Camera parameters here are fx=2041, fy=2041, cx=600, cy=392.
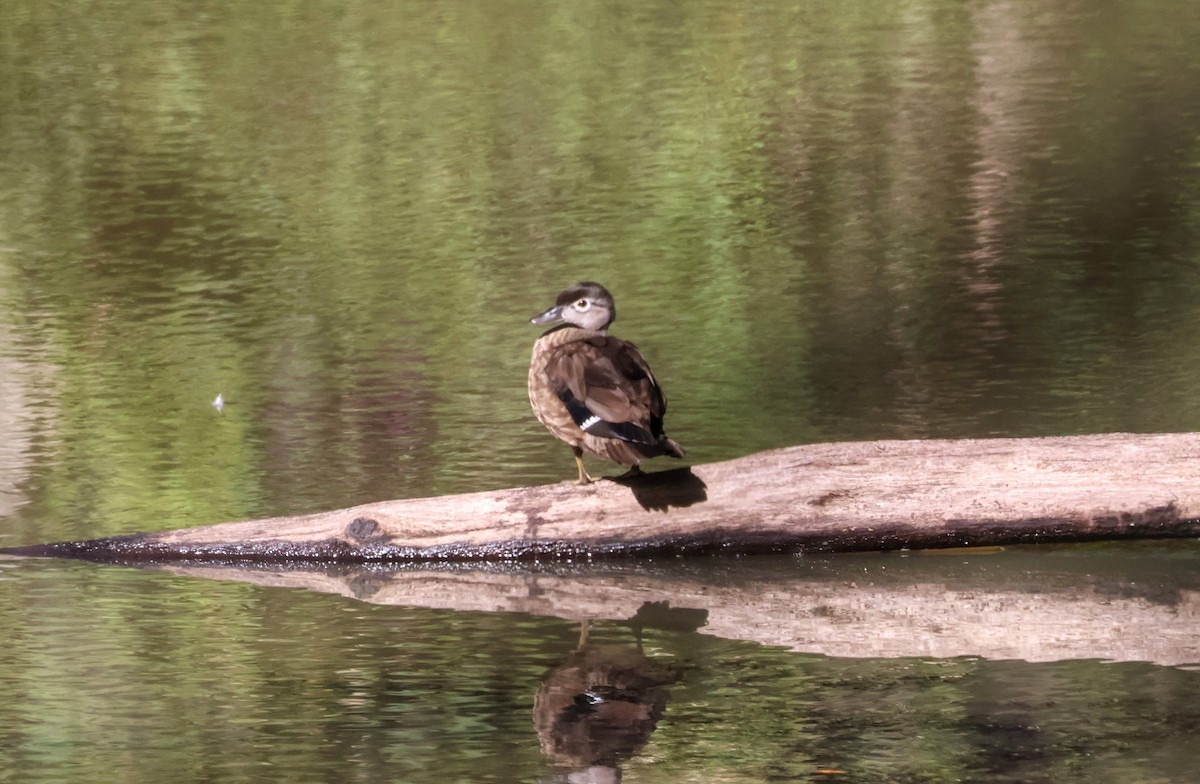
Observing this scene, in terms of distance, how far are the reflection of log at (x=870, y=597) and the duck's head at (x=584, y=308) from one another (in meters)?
0.76

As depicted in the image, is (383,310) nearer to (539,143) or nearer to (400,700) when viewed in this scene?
(539,143)

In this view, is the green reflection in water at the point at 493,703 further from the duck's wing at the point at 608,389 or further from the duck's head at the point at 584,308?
the duck's head at the point at 584,308

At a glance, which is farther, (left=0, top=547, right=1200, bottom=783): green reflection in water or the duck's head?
the duck's head

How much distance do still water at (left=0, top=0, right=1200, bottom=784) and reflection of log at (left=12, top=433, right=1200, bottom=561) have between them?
10 centimetres

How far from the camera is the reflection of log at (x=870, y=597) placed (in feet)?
14.8

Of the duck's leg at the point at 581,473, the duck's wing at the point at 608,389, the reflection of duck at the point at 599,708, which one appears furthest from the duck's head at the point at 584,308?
the reflection of duck at the point at 599,708

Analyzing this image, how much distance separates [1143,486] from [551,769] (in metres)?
2.08

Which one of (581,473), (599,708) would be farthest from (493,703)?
(581,473)

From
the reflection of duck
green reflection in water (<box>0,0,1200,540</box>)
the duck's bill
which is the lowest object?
green reflection in water (<box>0,0,1200,540</box>)

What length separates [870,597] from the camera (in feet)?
16.3

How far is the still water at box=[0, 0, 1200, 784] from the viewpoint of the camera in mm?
4070

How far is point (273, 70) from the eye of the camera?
14859 millimetres

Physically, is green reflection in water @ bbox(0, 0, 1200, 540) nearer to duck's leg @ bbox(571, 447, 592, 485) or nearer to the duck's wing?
duck's leg @ bbox(571, 447, 592, 485)

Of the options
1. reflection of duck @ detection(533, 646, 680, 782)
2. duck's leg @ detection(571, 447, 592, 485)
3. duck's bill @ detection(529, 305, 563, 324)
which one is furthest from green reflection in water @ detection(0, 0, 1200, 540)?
reflection of duck @ detection(533, 646, 680, 782)
